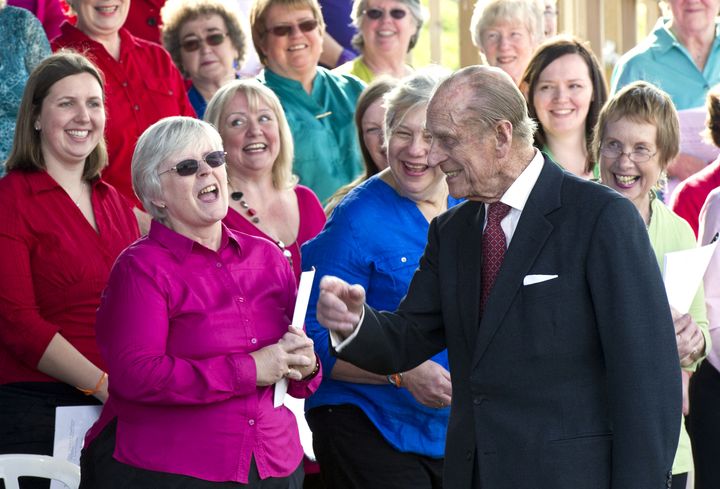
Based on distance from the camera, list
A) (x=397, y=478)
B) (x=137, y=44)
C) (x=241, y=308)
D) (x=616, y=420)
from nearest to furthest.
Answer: (x=616, y=420), (x=241, y=308), (x=397, y=478), (x=137, y=44)

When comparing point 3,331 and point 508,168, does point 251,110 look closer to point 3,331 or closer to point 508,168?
point 3,331

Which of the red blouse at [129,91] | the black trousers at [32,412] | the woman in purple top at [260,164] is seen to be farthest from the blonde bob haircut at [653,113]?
the black trousers at [32,412]

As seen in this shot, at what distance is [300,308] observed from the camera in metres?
3.64

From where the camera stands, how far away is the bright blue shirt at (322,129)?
5805 mm

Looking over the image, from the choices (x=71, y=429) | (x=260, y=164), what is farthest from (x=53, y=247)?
(x=260, y=164)

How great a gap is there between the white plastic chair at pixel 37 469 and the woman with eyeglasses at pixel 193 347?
10.5 inches

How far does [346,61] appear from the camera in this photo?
23.3 feet

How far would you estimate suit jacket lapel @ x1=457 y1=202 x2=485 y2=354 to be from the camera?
3145 mm

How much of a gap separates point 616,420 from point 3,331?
2.28 m

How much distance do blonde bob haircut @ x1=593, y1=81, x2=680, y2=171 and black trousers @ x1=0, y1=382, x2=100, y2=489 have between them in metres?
2.19

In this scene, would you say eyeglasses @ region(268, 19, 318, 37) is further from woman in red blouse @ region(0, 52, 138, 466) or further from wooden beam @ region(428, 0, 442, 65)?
wooden beam @ region(428, 0, 442, 65)

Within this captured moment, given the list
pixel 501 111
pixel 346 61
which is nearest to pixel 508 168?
pixel 501 111

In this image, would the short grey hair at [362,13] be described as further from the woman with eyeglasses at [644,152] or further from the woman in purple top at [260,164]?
the woman with eyeglasses at [644,152]

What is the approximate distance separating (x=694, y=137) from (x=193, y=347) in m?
3.24
